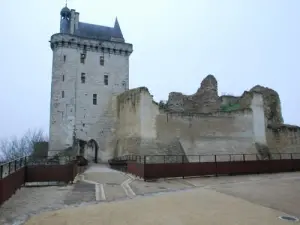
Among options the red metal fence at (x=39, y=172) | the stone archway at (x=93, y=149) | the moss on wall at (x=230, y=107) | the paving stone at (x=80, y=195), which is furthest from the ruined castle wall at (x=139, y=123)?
the paving stone at (x=80, y=195)

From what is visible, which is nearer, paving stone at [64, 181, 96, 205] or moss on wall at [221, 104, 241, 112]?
paving stone at [64, 181, 96, 205]

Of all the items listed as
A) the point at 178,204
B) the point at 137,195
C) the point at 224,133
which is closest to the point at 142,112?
the point at 224,133

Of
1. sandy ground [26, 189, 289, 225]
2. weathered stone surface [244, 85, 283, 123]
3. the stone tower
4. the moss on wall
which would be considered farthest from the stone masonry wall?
sandy ground [26, 189, 289, 225]

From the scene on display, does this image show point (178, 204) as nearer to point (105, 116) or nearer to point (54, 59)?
point (105, 116)

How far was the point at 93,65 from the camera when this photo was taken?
34.3 metres

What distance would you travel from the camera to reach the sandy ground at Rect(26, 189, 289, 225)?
6418 millimetres

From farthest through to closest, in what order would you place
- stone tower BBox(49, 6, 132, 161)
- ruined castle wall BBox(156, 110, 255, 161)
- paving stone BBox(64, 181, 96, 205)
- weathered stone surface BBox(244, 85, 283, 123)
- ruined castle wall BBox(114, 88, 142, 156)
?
stone tower BBox(49, 6, 132, 161) → weathered stone surface BBox(244, 85, 283, 123) → ruined castle wall BBox(156, 110, 255, 161) → ruined castle wall BBox(114, 88, 142, 156) → paving stone BBox(64, 181, 96, 205)

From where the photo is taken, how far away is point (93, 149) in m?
32.6

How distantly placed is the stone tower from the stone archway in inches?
5.3

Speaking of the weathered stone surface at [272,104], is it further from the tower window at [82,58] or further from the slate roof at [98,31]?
the tower window at [82,58]

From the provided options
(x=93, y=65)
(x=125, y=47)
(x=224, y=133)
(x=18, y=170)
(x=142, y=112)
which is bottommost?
(x=18, y=170)

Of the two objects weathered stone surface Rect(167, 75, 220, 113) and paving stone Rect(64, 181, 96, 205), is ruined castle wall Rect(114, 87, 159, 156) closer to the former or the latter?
weathered stone surface Rect(167, 75, 220, 113)

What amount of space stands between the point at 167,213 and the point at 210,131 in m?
20.1

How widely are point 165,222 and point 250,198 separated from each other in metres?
3.94
